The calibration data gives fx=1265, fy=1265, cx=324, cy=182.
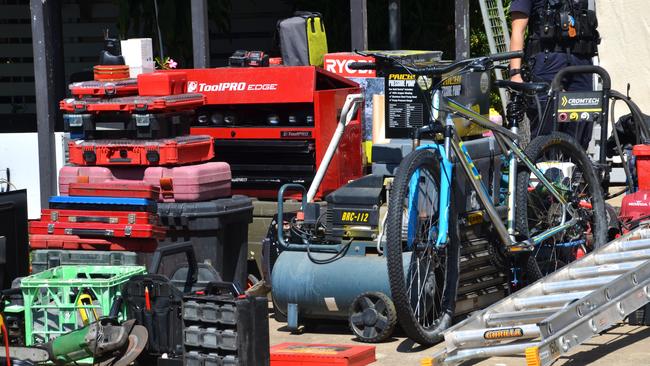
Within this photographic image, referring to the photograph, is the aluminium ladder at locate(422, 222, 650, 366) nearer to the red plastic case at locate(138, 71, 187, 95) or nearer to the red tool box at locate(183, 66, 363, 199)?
the red tool box at locate(183, 66, 363, 199)

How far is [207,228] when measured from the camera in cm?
793

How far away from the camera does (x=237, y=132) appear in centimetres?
918

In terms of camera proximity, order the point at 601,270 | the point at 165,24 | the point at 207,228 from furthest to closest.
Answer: the point at 165,24 → the point at 207,228 → the point at 601,270

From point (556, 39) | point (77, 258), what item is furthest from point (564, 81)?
point (77, 258)

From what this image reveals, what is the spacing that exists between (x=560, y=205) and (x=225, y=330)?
254cm

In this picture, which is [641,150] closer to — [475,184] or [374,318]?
[475,184]

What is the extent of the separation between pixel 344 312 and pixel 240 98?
241 cm

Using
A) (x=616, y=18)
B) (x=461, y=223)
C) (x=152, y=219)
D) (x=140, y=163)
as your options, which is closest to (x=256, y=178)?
(x=140, y=163)

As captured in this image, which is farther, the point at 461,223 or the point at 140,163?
the point at 140,163

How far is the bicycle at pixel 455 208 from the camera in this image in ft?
21.6

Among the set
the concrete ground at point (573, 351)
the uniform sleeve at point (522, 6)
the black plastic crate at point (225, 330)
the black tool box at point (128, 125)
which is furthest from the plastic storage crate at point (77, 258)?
the uniform sleeve at point (522, 6)

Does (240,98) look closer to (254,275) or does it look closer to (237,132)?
(237,132)

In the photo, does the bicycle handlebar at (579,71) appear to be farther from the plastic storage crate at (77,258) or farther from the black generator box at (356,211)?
the plastic storage crate at (77,258)

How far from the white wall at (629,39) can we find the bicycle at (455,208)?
4564 millimetres
